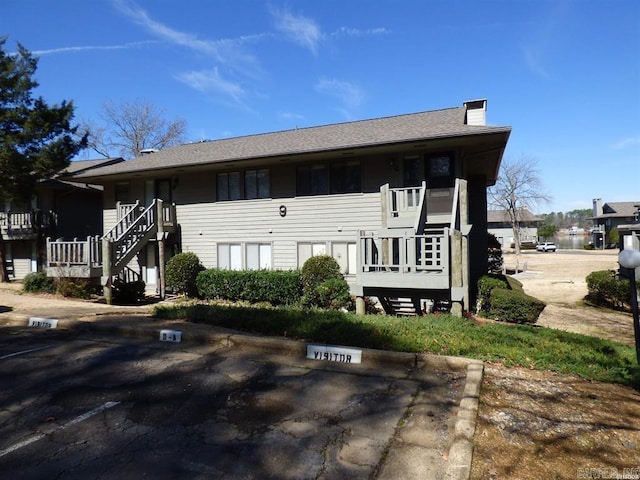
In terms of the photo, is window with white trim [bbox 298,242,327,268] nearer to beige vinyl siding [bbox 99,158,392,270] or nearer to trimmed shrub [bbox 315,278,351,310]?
beige vinyl siding [bbox 99,158,392,270]

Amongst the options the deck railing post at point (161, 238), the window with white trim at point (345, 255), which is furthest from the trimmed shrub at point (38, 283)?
the window with white trim at point (345, 255)

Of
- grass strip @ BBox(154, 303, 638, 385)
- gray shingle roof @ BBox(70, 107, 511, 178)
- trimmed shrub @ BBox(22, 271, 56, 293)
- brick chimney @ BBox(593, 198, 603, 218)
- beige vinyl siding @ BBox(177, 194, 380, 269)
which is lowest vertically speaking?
grass strip @ BBox(154, 303, 638, 385)

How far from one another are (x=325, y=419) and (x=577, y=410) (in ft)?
8.40

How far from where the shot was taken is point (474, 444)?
10.9ft

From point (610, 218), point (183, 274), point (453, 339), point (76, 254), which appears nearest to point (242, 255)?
point (183, 274)

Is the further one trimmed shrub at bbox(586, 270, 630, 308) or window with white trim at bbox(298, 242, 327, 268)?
trimmed shrub at bbox(586, 270, 630, 308)

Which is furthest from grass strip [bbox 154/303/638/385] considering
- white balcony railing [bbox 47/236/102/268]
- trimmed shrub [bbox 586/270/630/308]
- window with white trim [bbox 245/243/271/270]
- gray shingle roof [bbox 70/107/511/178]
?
trimmed shrub [bbox 586/270/630/308]

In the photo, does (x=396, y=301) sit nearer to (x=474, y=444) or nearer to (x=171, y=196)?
(x=474, y=444)

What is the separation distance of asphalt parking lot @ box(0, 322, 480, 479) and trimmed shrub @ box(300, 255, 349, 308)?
5.95 m

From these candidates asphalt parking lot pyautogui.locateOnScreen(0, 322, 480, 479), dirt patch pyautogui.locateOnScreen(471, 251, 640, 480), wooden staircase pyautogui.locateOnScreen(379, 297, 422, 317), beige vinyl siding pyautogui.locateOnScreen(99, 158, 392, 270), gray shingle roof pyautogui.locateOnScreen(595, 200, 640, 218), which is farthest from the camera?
gray shingle roof pyautogui.locateOnScreen(595, 200, 640, 218)

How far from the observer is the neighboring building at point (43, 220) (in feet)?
67.5

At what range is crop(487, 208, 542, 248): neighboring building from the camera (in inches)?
2964

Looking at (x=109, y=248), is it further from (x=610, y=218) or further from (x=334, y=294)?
(x=610, y=218)

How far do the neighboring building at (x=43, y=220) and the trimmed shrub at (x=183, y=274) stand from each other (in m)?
9.27
